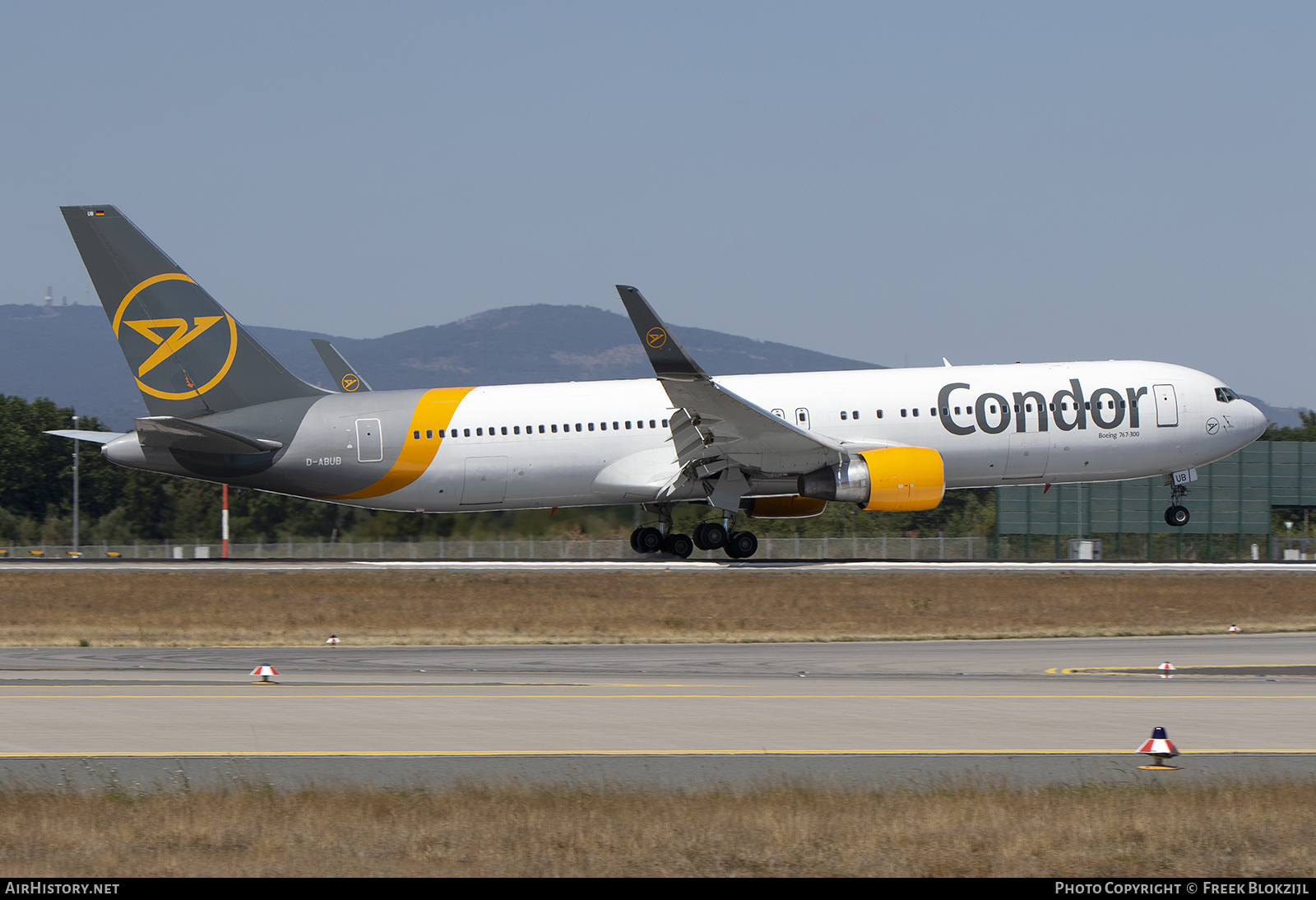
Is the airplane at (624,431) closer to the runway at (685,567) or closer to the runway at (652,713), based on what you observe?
the runway at (685,567)

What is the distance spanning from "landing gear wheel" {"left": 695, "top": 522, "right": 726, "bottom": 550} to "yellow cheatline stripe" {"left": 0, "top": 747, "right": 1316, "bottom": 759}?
24.4m

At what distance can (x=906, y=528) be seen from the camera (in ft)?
260

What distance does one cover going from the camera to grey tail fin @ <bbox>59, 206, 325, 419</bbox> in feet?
119

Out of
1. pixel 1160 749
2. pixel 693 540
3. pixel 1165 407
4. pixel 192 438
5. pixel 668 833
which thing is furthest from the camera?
pixel 1165 407

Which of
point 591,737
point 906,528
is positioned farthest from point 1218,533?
point 591,737

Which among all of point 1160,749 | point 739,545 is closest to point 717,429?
point 739,545

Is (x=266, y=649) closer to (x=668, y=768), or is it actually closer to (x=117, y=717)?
(x=117, y=717)

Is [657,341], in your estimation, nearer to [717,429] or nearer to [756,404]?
[717,429]

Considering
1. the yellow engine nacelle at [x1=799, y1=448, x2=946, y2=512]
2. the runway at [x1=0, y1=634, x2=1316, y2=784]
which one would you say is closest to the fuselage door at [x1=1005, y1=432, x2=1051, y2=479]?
the yellow engine nacelle at [x1=799, y1=448, x2=946, y2=512]

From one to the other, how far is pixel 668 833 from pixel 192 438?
2889 centimetres

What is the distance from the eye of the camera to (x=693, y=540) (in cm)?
3859

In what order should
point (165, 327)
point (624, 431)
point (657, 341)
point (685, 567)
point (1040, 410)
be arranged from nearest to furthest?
point (657, 341) < point (685, 567) < point (165, 327) < point (624, 431) < point (1040, 410)

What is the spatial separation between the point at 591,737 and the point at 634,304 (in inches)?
798

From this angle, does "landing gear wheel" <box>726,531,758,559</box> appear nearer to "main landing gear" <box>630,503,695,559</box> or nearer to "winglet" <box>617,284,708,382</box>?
"main landing gear" <box>630,503,695,559</box>
